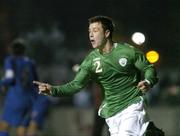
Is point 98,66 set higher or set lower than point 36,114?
higher

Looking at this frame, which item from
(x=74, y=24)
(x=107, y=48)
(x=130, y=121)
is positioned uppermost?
(x=107, y=48)

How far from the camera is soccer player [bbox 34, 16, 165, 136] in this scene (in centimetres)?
959

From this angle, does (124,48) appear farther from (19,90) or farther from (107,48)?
(19,90)

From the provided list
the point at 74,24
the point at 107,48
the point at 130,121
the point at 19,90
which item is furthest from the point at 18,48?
the point at 74,24

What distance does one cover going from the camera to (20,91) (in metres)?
14.2

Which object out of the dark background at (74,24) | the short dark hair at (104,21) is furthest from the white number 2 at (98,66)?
the dark background at (74,24)

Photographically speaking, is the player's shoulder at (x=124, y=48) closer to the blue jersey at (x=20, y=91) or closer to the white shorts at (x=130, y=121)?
the white shorts at (x=130, y=121)

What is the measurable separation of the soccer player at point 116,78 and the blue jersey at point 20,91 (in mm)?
4131

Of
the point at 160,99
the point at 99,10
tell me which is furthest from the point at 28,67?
the point at 160,99

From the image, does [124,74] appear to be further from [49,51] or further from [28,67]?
[49,51]

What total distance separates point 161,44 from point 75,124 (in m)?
2.51

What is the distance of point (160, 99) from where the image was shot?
61.8ft

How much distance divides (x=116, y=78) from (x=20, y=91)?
4696 millimetres

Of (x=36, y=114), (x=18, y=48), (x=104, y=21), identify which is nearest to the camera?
(x=104, y=21)
